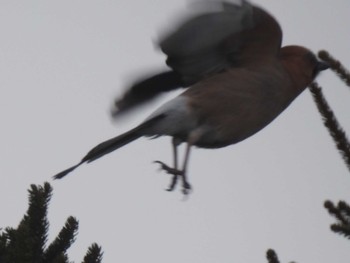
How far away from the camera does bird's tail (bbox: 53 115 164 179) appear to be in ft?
14.2

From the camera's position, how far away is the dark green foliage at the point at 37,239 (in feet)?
10.2

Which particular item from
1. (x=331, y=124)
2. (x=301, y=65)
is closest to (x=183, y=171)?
(x=331, y=124)

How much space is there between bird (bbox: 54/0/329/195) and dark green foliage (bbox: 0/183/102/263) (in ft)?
2.14

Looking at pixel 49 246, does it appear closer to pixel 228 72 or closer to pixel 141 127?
pixel 141 127

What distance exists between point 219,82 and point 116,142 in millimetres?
870

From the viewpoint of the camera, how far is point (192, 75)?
4934mm

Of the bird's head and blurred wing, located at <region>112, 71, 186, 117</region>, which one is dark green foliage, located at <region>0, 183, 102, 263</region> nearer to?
blurred wing, located at <region>112, 71, 186, 117</region>

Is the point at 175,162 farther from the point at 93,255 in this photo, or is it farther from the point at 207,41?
the point at 93,255

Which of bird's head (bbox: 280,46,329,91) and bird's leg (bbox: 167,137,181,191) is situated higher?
bird's head (bbox: 280,46,329,91)

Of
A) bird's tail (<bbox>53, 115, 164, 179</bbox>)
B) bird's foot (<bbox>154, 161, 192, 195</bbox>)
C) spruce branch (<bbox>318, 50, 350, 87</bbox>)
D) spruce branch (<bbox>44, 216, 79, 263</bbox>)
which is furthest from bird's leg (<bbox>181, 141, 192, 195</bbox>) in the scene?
spruce branch (<bbox>318, 50, 350, 87</bbox>)

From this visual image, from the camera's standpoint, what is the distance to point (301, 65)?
5.03 meters

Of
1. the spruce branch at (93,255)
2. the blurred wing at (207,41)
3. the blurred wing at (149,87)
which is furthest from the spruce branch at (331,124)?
the blurred wing at (149,87)

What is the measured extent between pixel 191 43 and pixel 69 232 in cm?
152

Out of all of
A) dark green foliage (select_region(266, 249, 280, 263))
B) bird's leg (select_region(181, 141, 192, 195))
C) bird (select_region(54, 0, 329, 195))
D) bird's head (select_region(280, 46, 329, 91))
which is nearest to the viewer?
dark green foliage (select_region(266, 249, 280, 263))
